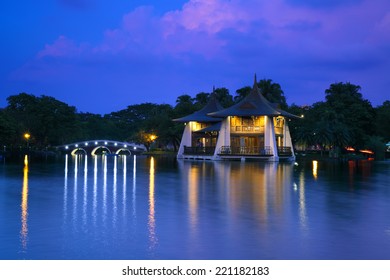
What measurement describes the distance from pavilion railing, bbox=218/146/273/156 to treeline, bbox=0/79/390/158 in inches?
473

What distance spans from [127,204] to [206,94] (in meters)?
76.9

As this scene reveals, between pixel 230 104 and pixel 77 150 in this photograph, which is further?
pixel 77 150

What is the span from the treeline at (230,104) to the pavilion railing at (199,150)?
1247 cm

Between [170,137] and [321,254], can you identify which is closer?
[321,254]

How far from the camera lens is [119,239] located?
35.7 ft

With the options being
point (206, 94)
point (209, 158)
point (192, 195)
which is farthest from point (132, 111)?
point (192, 195)

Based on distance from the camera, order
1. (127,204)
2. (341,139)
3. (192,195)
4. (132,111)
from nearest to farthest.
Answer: (127,204) < (192,195) < (341,139) < (132,111)

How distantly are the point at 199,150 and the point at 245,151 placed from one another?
859 centimetres

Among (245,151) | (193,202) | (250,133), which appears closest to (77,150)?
(245,151)

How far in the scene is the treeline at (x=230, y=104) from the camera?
226ft

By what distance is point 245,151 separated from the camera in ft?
196

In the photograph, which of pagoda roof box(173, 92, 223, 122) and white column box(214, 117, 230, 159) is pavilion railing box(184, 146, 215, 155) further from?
pagoda roof box(173, 92, 223, 122)

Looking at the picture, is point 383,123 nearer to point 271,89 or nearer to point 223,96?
point 271,89
